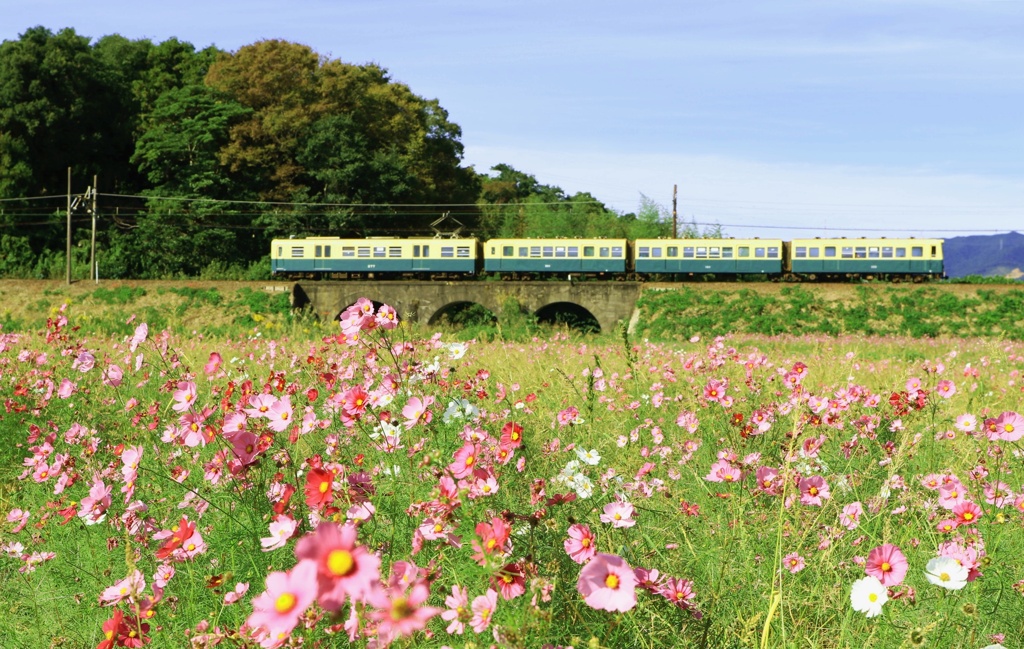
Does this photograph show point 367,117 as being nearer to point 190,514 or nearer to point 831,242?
point 831,242

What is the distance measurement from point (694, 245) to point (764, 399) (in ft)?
86.8

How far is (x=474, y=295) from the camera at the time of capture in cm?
2809

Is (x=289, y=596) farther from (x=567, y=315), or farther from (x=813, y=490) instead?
(x=567, y=315)

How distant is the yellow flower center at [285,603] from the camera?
3.22 feet

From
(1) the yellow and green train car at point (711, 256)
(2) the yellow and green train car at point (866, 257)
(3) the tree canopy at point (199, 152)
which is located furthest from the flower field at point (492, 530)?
(3) the tree canopy at point (199, 152)

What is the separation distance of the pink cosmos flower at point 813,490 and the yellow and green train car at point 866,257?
94.7 ft

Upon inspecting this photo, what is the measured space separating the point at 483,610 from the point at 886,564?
2.56 feet

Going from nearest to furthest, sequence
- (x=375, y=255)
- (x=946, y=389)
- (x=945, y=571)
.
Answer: (x=945, y=571), (x=946, y=389), (x=375, y=255)

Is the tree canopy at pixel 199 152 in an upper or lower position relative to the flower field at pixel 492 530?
upper

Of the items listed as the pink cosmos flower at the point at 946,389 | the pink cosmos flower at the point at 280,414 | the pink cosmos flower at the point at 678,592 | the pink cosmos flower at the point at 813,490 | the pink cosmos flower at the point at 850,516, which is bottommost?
the pink cosmos flower at the point at 850,516

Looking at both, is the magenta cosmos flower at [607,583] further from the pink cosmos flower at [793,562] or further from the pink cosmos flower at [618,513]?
the pink cosmos flower at [793,562]

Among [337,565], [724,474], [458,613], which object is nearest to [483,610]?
[458,613]

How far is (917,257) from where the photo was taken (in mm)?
28984

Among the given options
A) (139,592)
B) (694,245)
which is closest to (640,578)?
(139,592)
